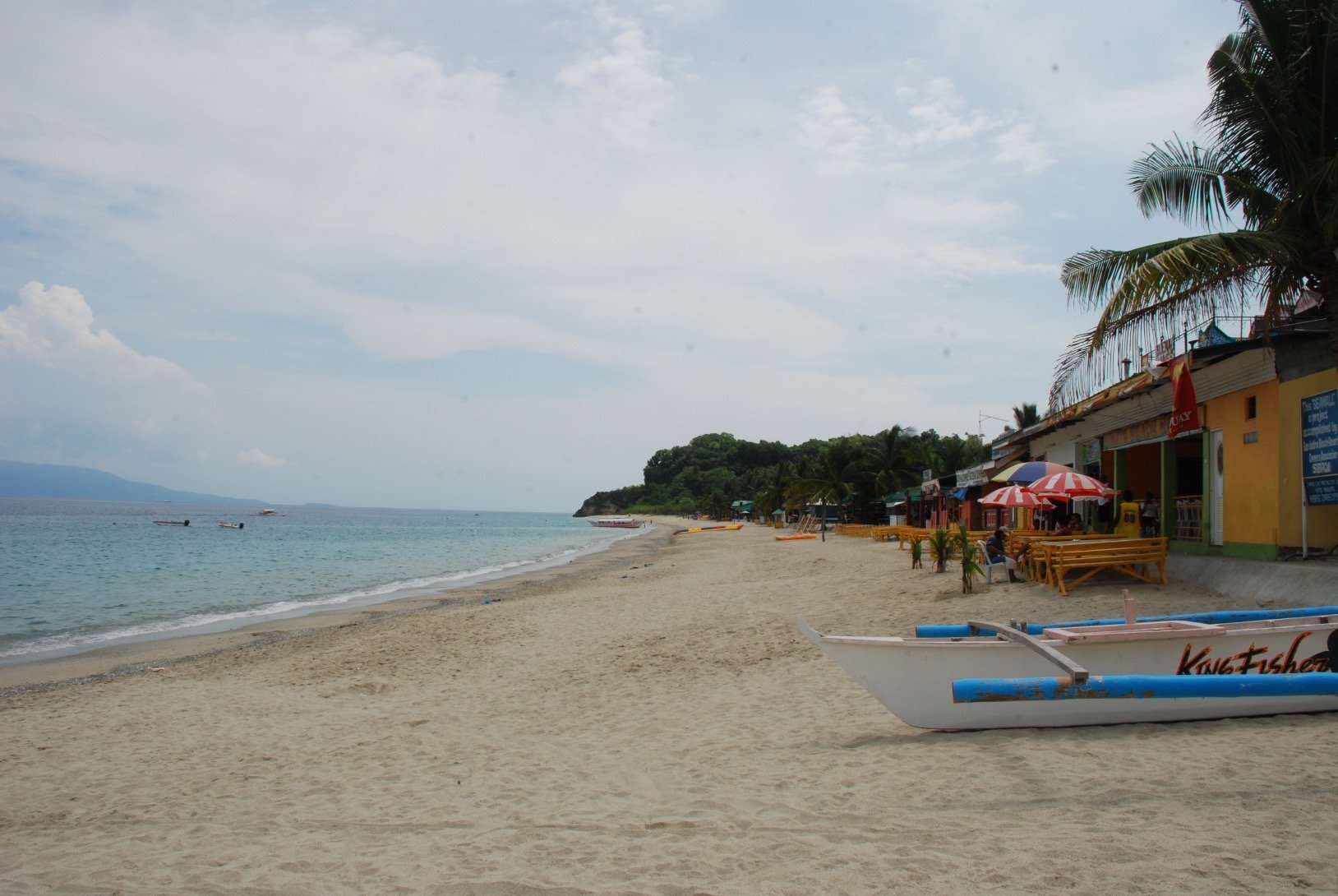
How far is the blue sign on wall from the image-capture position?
9.42 metres

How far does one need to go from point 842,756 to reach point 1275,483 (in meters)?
8.11

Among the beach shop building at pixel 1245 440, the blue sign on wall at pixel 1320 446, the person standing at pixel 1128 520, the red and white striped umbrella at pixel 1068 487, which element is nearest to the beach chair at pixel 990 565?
the red and white striped umbrella at pixel 1068 487

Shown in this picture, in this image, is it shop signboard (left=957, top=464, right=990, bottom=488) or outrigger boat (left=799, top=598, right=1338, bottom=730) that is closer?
outrigger boat (left=799, top=598, right=1338, bottom=730)

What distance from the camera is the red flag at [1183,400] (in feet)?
38.0

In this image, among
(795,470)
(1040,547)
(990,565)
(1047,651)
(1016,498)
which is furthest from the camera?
(795,470)

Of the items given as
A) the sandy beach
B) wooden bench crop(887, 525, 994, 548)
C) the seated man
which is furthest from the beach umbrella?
the sandy beach

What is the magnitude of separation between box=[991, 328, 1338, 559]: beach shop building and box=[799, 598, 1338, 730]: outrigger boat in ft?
12.8

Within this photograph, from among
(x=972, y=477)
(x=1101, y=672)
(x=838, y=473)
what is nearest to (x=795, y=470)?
(x=838, y=473)

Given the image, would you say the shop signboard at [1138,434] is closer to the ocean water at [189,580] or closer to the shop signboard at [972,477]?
the shop signboard at [972,477]

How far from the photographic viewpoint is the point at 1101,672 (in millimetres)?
5840

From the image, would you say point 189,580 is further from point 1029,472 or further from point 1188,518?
point 1188,518

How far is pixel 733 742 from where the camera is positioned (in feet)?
20.0

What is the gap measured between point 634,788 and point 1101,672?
317cm

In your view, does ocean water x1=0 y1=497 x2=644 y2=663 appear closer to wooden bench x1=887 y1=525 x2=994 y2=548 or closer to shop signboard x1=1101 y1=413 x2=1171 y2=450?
wooden bench x1=887 y1=525 x2=994 y2=548
